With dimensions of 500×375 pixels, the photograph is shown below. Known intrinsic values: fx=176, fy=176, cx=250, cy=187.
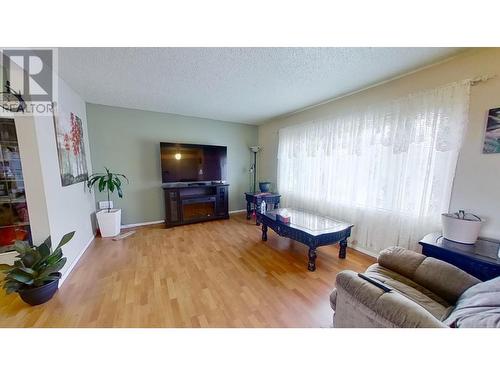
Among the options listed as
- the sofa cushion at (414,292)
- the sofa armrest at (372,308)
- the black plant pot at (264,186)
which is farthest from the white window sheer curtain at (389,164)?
the sofa armrest at (372,308)

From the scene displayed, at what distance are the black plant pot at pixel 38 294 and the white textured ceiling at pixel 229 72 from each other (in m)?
2.04

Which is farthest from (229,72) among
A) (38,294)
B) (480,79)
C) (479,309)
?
(38,294)

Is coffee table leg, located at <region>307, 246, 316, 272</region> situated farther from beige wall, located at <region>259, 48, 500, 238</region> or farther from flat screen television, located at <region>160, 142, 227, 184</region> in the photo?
flat screen television, located at <region>160, 142, 227, 184</region>

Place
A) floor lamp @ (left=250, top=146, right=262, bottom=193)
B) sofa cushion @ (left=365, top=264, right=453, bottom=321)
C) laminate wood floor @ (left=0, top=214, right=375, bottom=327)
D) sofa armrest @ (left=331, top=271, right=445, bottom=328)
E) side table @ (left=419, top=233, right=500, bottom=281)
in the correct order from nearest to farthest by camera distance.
Result: sofa armrest @ (left=331, top=271, right=445, bottom=328) → sofa cushion @ (left=365, top=264, right=453, bottom=321) → side table @ (left=419, top=233, right=500, bottom=281) → laminate wood floor @ (left=0, top=214, right=375, bottom=327) → floor lamp @ (left=250, top=146, right=262, bottom=193)

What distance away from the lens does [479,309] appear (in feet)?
2.68

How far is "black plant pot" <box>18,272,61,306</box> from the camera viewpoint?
4.74ft

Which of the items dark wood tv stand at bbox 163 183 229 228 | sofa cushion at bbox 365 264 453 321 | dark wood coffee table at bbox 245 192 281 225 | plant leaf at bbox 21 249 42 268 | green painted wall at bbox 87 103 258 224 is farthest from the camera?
dark wood coffee table at bbox 245 192 281 225

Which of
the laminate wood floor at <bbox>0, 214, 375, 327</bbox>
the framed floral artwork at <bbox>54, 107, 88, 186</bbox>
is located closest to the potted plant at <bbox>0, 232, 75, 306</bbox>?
the laminate wood floor at <bbox>0, 214, 375, 327</bbox>

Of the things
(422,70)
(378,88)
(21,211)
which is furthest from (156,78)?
(422,70)

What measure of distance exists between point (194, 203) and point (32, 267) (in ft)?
7.37

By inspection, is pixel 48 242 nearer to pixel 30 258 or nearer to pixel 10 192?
pixel 30 258

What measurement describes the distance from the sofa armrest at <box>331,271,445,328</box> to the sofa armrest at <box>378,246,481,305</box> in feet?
2.01
